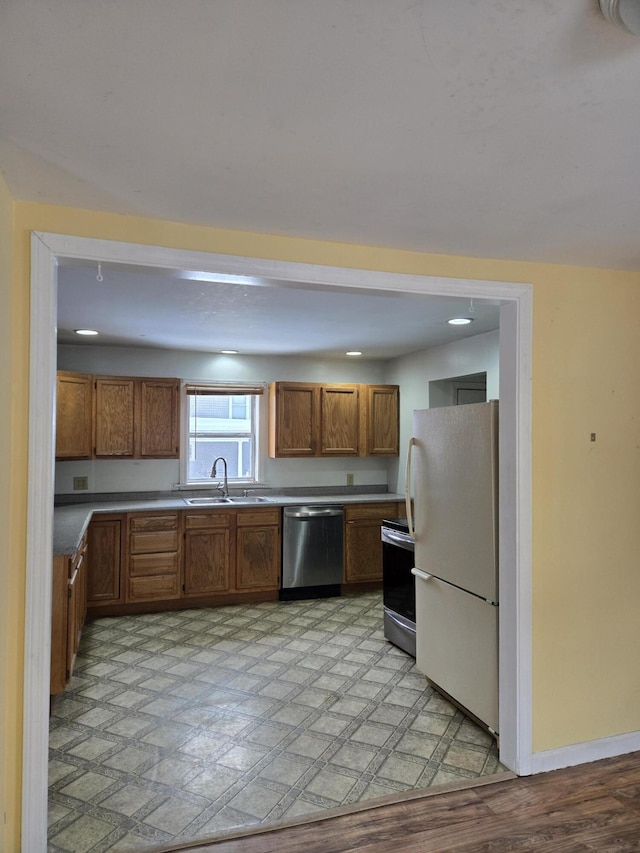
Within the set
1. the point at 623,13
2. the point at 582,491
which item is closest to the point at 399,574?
the point at 582,491

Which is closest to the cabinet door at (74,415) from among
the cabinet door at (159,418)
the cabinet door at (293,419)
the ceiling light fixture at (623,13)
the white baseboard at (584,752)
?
the cabinet door at (159,418)

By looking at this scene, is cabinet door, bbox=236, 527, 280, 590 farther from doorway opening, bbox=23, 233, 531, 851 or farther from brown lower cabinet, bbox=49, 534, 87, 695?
doorway opening, bbox=23, 233, 531, 851

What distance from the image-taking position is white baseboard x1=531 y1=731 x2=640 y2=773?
2.44m

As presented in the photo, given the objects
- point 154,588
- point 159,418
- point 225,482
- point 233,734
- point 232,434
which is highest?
point 159,418

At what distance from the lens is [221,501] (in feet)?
16.8

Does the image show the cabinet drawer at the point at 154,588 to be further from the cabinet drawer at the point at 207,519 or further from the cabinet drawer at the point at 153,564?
the cabinet drawer at the point at 207,519

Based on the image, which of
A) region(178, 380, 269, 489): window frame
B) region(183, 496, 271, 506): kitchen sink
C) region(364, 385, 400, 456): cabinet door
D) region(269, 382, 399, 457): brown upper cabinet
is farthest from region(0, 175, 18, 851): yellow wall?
region(364, 385, 400, 456): cabinet door

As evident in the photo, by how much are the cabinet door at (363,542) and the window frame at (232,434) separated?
108 centimetres

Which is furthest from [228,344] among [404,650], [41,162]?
[41,162]

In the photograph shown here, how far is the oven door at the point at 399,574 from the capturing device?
360cm

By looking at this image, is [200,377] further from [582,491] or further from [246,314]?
[582,491]

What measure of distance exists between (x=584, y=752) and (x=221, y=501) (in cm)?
350

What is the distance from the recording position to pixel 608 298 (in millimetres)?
2588

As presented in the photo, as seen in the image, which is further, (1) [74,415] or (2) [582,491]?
(1) [74,415]
